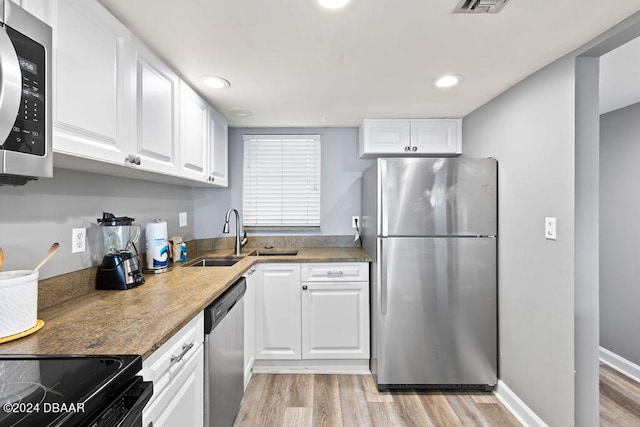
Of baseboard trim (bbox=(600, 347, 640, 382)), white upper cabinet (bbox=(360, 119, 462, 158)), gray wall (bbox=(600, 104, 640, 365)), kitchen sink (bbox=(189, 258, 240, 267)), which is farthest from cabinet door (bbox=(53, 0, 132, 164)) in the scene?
baseboard trim (bbox=(600, 347, 640, 382))

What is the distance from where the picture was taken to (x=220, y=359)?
5.16 feet

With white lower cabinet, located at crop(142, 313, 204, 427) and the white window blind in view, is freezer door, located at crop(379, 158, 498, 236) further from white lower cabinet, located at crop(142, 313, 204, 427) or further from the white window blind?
white lower cabinet, located at crop(142, 313, 204, 427)

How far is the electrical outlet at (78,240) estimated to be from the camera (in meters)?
1.45

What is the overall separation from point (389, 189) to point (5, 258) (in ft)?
6.56

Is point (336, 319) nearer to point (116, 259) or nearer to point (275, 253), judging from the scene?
point (275, 253)

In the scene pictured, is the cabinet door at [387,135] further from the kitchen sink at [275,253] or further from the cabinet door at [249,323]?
the cabinet door at [249,323]

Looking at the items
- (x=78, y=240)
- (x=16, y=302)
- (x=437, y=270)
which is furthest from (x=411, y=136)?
(x=16, y=302)

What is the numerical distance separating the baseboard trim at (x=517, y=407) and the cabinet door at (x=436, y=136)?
6.26 ft

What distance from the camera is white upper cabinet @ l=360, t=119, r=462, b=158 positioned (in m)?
2.77

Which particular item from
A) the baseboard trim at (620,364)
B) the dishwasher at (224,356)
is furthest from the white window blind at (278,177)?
the baseboard trim at (620,364)

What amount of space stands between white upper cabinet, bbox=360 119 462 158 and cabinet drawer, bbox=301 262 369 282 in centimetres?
105

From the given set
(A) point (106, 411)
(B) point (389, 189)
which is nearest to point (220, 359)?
(A) point (106, 411)

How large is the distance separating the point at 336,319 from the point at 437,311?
2.56ft

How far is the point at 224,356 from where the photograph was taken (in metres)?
1.63
